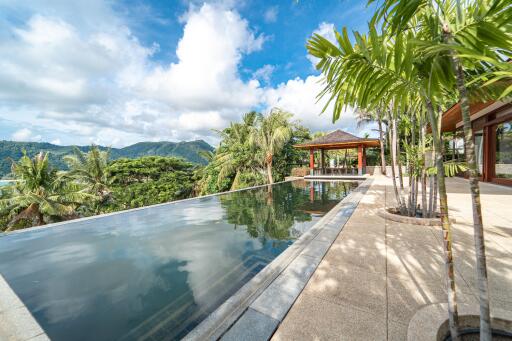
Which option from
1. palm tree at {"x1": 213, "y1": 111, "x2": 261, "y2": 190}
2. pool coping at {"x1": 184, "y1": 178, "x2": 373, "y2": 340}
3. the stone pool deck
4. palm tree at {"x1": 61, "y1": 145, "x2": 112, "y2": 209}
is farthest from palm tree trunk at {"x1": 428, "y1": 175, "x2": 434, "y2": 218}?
palm tree at {"x1": 61, "y1": 145, "x2": 112, "y2": 209}

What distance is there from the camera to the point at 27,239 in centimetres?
480

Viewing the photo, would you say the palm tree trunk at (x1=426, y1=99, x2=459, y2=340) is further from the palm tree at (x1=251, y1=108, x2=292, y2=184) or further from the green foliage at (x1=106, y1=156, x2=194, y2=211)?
the green foliage at (x1=106, y1=156, x2=194, y2=211)

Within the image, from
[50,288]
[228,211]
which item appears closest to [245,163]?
[228,211]

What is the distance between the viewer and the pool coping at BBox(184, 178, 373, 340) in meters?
1.68

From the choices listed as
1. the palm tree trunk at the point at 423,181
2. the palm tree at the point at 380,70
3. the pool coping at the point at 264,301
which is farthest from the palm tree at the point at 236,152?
the palm tree at the point at 380,70

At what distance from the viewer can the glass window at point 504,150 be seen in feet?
28.2

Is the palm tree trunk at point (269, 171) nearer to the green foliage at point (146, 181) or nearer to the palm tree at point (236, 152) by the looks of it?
the palm tree at point (236, 152)

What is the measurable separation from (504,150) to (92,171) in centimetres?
2890

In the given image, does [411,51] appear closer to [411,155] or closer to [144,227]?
[411,155]

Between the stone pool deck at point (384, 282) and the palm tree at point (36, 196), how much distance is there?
48.5 feet

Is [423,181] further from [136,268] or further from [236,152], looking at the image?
[236,152]

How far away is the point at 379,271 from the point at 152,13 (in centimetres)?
1414

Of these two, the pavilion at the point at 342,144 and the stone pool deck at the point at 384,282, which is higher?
the pavilion at the point at 342,144

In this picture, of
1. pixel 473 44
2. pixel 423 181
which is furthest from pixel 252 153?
pixel 473 44
